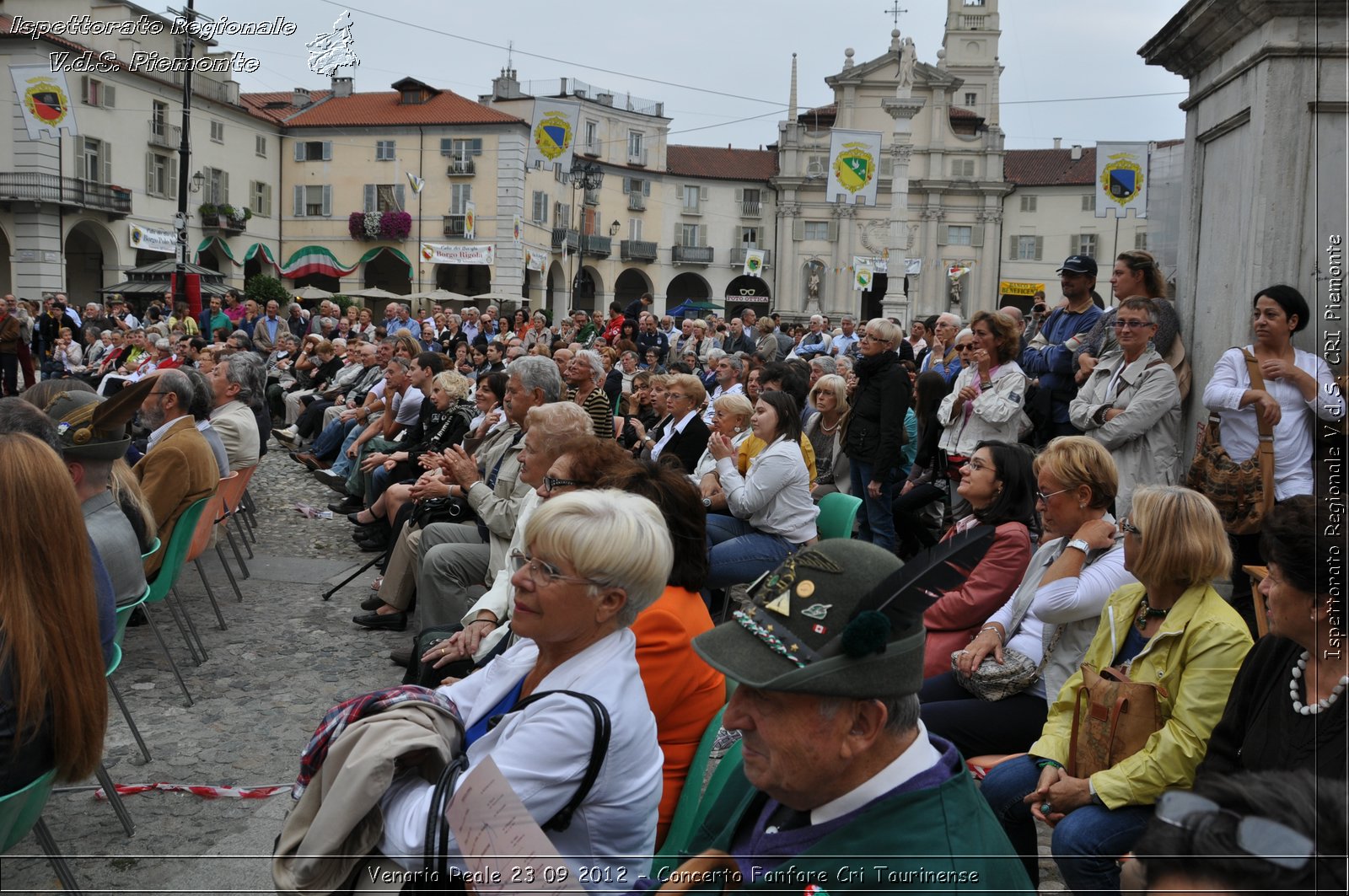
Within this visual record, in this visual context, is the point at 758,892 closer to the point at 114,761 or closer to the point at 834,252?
the point at 114,761

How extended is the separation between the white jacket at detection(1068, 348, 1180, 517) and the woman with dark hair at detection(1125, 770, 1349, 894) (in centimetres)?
415

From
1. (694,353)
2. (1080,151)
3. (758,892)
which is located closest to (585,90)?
(1080,151)

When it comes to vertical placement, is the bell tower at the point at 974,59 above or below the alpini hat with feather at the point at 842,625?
above

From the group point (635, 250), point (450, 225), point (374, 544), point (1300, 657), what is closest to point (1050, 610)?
point (1300, 657)

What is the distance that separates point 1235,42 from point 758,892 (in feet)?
16.1

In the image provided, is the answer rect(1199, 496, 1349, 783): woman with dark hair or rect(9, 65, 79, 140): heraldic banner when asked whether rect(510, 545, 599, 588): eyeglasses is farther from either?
rect(9, 65, 79, 140): heraldic banner

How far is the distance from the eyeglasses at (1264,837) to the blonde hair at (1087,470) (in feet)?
8.81

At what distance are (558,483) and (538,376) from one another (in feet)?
7.27

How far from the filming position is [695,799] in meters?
2.74

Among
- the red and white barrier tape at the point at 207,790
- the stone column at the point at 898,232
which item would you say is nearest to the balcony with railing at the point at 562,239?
the stone column at the point at 898,232

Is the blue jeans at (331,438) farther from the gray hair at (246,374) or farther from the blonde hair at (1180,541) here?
the blonde hair at (1180,541)

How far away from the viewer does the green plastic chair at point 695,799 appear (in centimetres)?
248

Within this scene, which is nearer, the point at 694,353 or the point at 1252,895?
the point at 1252,895

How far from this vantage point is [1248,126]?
4883 millimetres
